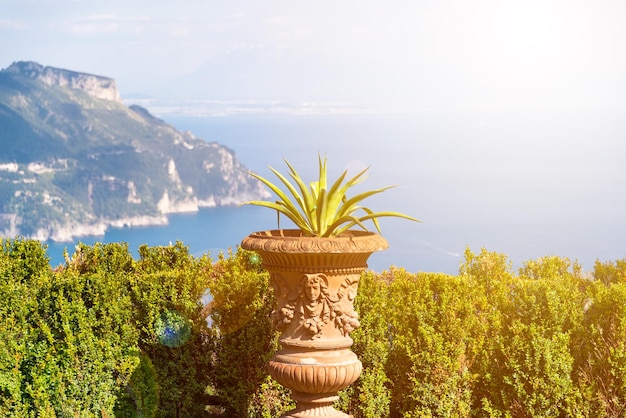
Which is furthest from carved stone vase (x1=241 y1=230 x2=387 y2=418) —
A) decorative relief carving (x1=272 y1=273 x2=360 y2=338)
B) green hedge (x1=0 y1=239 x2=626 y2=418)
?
green hedge (x1=0 y1=239 x2=626 y2=418)

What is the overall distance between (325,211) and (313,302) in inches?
36.1

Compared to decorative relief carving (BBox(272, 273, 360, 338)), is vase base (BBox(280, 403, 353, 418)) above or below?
below

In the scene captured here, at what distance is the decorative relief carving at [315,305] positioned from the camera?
7.32 metres

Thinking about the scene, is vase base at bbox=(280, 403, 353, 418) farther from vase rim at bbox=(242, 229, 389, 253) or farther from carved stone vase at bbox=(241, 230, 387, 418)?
vase rim at bbox=(242, 229, 389, 253)

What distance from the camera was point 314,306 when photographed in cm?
734

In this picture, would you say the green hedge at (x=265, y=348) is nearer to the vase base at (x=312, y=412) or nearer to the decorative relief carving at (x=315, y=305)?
the vase base at (x=312, y=412)

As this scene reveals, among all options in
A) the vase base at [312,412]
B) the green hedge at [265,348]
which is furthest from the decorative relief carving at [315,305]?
the green hedge at [265,348]

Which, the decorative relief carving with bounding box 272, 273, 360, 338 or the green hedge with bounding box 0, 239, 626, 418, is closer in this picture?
the decorative relief carving with bounding box 272, 273, 360, 338

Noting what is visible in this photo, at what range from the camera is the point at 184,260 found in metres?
11.9

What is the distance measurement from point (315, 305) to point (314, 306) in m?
0.02

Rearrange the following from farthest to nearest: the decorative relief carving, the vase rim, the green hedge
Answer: the green hedge
the decorative relief carving
the vase rim

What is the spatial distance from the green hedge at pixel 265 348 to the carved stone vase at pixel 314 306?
2.24 meters

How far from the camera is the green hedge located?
9.32 m

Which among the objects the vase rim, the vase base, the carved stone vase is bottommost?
the vase base
